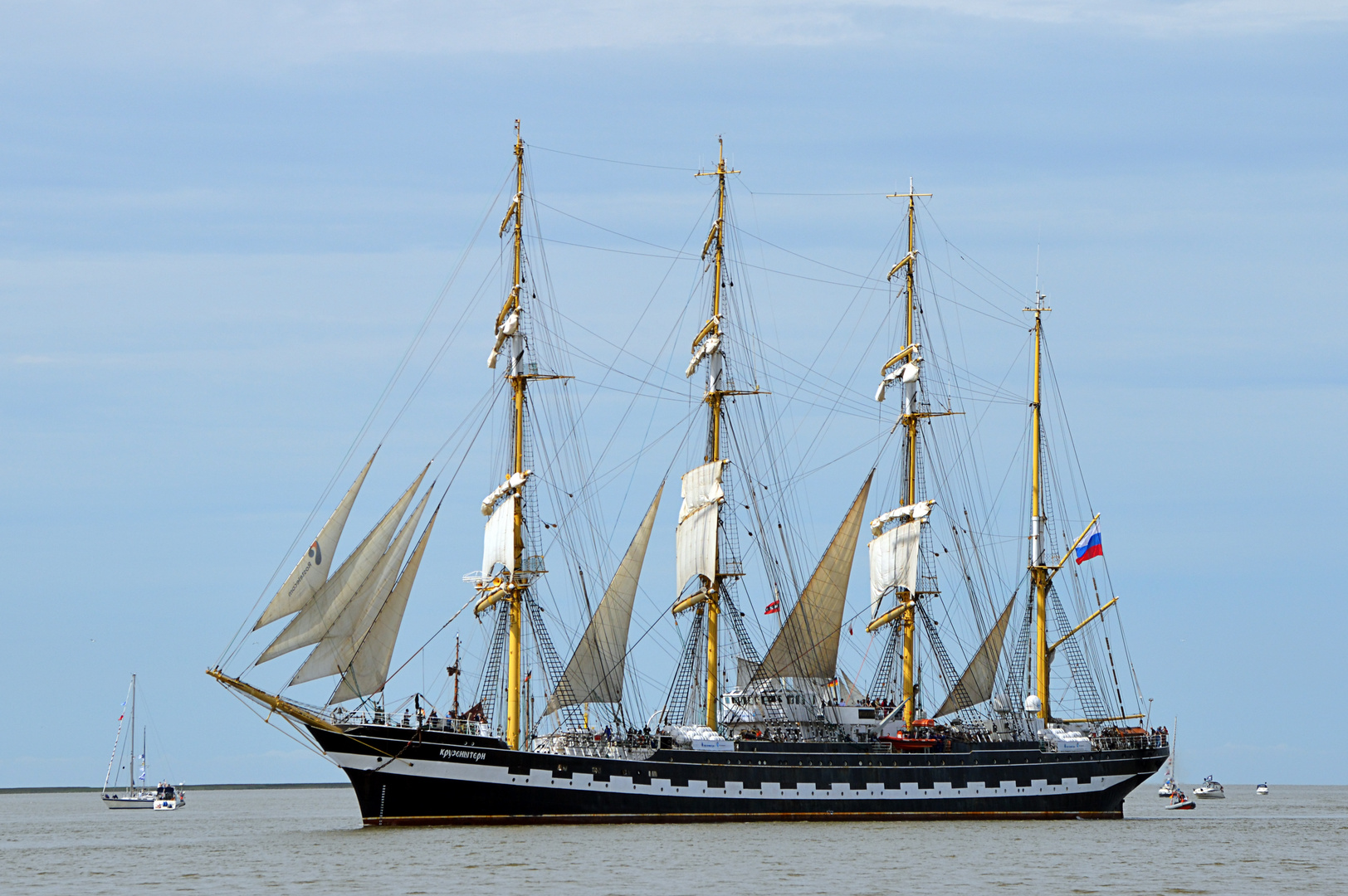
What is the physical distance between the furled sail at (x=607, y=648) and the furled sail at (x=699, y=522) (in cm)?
455

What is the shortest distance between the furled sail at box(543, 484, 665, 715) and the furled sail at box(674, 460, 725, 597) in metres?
4.55

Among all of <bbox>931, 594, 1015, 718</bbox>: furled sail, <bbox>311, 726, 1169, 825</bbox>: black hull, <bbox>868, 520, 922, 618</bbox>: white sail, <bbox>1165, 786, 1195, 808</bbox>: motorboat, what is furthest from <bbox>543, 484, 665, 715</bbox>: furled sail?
<bbox>1165, 786, 1195, 808</bbox>: motorboat

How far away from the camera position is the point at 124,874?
56969 millimetres

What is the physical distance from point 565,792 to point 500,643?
7.33 metres

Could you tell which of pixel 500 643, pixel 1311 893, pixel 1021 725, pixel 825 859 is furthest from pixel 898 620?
pixel 1311 893

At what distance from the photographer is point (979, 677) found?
85.8 meters

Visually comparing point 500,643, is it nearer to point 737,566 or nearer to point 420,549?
point 420,549

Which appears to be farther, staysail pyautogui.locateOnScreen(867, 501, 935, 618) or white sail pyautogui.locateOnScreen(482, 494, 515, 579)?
staysail pyautogui.locateOnScreen(867, 501, 935, 618)

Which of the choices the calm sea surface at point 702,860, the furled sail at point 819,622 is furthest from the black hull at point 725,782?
the furled sail at point 819,622

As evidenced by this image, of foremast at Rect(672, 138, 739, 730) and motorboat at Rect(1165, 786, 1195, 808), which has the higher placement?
foremast at Rect(672, 138, 739, 730)

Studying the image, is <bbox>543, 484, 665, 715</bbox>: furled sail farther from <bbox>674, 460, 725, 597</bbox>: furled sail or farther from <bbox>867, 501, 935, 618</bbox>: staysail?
<bbox>867, 501, 935, 618</bbox>: staysail

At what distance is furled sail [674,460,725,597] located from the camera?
8050 cm

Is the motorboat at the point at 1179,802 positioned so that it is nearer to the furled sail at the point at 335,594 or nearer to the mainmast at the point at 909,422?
the mainmast at the point at 909,422

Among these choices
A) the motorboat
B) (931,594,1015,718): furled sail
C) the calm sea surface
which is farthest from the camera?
the motorboat
